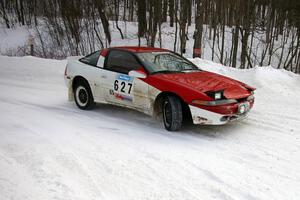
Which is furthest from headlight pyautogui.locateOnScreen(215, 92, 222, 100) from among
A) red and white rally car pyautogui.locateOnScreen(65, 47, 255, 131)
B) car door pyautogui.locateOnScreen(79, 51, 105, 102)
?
car door pyautogui.locateOnScreen(79, 51, 105, 102)

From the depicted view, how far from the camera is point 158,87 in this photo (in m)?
5.23

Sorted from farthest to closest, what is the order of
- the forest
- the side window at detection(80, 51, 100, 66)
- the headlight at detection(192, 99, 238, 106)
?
the forest
the side window at detection(80, 51, 100, 66)
the headlight at detection(192, 99, 238, 106)

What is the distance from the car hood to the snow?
2.18 feet

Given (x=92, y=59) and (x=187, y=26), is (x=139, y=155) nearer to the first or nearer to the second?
(x=92, y=59)

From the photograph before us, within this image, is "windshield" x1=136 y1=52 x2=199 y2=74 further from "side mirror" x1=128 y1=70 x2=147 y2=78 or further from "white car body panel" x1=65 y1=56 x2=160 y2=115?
"white car body panel" x1=65 y1=56 x2=160 y2=115

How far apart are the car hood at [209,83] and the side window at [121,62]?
26.5 inches

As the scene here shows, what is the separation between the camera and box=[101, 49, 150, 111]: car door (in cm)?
552

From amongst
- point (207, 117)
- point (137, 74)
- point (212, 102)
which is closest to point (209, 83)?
point (212, 102)

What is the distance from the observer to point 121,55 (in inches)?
239

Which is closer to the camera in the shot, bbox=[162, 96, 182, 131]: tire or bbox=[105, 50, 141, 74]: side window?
bbox=[162, 96, 182, 131]: tire

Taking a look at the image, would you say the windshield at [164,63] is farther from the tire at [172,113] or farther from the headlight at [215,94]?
the headlight at [215,94]

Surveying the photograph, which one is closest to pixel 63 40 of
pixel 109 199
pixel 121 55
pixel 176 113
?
pixel 121 55

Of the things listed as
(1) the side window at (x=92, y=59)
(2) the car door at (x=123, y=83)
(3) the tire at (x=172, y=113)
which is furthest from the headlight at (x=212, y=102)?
(1) the side window at (x=92, y=59)

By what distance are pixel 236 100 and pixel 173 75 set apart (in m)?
1.20
